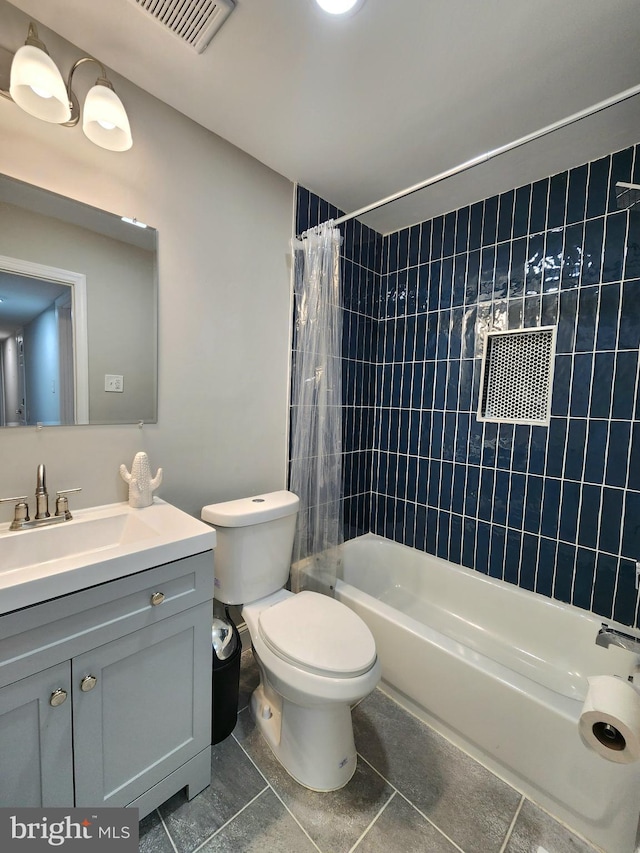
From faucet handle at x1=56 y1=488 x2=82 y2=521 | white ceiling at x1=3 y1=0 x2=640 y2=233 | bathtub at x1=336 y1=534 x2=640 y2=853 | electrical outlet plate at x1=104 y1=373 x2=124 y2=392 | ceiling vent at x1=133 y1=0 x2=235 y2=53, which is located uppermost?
white ceiling at x1=3 y1=0 x2=640 y2=233

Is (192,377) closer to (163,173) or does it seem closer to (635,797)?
(163,173)

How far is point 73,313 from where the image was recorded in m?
1.19

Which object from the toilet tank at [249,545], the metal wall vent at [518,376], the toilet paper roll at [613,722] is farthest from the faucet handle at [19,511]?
the metal wall vent at [518,376]

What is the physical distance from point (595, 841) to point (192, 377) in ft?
6.80

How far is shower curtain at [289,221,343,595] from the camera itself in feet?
5.74

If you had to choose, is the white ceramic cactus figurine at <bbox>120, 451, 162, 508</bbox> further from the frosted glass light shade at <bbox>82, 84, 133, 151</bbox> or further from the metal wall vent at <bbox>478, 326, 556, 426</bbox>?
the metal wall vent at <bbox>478, 326, 556, 426</bbox>

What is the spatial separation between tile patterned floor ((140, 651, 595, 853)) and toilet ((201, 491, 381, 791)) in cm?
8

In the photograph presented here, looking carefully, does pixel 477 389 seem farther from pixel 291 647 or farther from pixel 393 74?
pixel 291 647

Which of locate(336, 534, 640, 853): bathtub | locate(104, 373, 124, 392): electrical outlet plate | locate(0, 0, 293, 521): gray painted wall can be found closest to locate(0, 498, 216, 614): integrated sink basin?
locate(0, 0, 293, 521): gray painted wall

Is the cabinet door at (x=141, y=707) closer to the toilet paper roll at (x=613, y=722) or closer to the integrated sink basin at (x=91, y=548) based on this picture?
the integrated sink basin at (x=91, y=548)

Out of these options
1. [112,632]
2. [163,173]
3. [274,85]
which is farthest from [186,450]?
[274,85]

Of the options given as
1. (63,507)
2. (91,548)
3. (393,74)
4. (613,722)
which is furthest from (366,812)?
(393,74)

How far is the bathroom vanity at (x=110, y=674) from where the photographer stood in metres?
0.77

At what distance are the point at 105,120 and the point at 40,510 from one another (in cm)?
125
